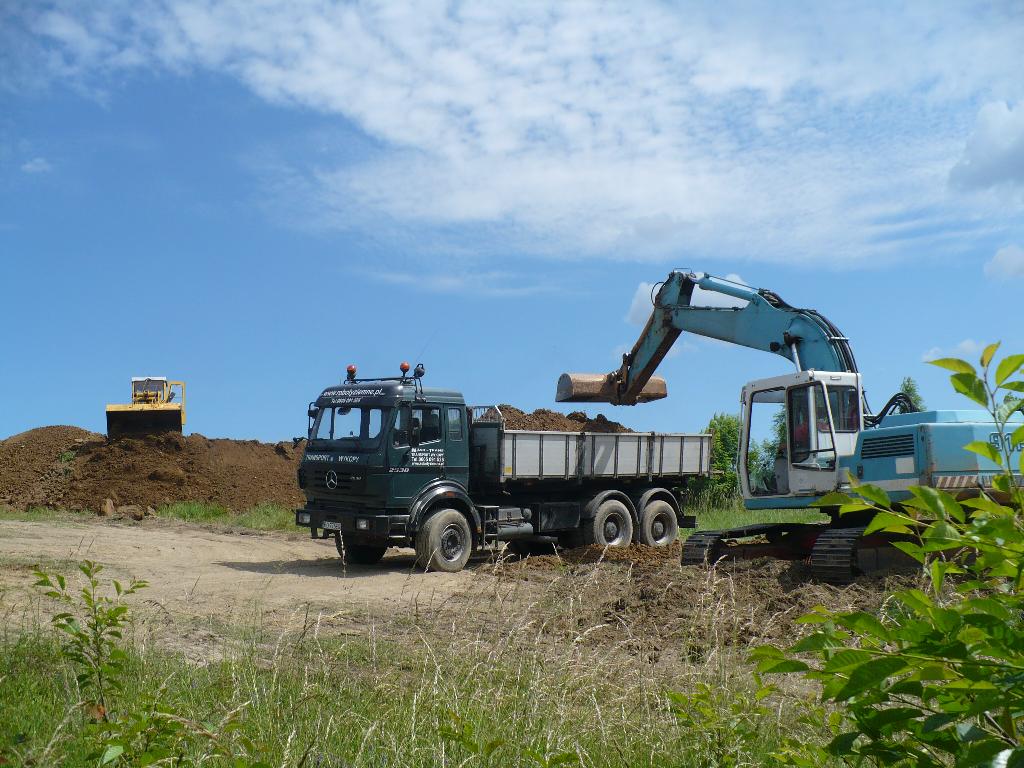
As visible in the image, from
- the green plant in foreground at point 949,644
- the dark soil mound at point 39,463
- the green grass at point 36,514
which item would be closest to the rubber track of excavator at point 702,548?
the green plant in foreground at point 949,644

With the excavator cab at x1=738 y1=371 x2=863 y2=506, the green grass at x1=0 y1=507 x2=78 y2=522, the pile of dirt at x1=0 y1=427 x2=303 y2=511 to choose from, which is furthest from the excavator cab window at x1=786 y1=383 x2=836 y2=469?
the green grass at x1=0 y1=507 x2=78 y2=522

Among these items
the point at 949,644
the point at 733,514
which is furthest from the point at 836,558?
the point at 733,514

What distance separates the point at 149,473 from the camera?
88.6 ft

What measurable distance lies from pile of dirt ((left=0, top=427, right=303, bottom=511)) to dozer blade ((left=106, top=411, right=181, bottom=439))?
0.34 meters

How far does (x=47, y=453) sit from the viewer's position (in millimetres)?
30406

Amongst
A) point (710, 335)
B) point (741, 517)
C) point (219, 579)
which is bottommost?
point (219, 579)

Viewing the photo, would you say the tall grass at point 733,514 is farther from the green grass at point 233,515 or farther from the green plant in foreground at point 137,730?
the green plant in foreground at point 137,730

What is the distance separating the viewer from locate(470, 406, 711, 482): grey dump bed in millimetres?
15531

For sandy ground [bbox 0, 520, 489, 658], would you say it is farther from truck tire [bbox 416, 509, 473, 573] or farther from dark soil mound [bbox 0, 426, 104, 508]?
dark soil mound [bbox 0, 426, 104, 508]

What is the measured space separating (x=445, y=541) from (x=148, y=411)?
17239 mm

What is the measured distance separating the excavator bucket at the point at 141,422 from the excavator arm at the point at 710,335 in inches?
656

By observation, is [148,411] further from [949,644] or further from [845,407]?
[949,644]

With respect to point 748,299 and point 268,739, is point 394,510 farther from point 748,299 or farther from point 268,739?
point 268,739

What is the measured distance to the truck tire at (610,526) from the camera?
16.8m
